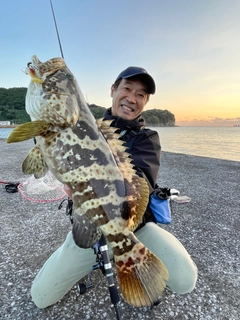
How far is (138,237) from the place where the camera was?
3.10 metres

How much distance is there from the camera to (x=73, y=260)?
2889mm

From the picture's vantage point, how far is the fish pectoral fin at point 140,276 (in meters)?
2.15

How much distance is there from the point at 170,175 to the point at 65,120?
8581 mm

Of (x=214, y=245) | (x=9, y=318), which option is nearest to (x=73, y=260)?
(x=9, y=318)

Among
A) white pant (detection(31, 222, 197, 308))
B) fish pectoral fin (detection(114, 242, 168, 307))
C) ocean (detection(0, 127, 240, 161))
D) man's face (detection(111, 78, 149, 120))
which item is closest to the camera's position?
fish pectoral fin (detection(114, 242, 168, 307))

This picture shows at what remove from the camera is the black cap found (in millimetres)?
3262

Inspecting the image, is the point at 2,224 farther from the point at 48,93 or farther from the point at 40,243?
the point at 48,93

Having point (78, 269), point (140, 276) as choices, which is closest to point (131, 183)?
point (140, 276)

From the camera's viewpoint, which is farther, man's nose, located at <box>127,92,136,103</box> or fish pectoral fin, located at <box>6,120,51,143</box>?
man's nose, located at <box>127,92,136,103</box>

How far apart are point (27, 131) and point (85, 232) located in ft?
3.64

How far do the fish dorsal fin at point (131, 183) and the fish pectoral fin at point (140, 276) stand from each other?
0.28 m

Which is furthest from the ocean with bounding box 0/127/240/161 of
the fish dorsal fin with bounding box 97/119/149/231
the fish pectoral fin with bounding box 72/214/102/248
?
the fish pectoral fin with bounding box 72/214/102/248

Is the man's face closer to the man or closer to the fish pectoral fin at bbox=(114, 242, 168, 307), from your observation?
the man

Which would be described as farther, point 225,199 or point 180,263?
point 225,199
